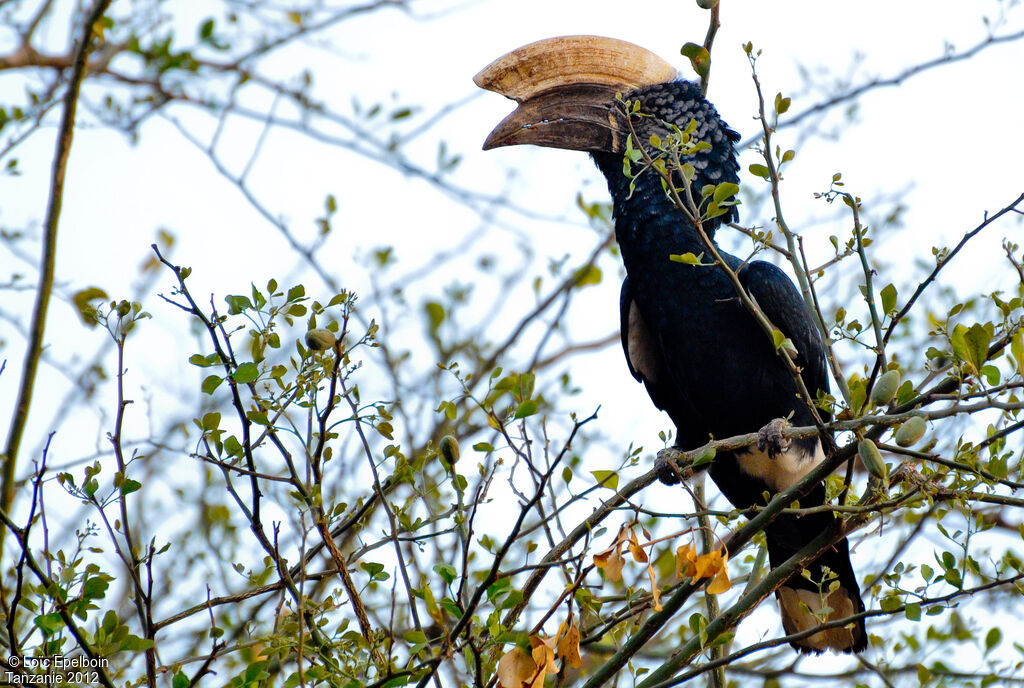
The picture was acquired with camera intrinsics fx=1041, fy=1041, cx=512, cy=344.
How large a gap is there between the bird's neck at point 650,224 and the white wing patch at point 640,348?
0.20m

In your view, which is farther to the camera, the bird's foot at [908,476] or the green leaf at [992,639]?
the green leaf at [992,639]

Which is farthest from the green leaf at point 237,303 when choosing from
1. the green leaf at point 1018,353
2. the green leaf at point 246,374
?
the green leaf at point 1018,353

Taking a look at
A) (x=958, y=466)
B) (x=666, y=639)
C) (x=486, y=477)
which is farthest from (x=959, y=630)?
(x=486, y=477)

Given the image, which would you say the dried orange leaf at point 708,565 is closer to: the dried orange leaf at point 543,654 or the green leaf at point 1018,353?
Answer: the dried orange leaf at point 543,654

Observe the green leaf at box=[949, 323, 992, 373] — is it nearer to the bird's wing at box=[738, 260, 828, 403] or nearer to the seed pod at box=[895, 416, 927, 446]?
the seed pod at box=[895, 416, 927, 446]

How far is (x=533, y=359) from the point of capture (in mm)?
3957

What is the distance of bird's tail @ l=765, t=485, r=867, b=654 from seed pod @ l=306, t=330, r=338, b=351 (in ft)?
5.50

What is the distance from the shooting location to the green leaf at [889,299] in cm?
202

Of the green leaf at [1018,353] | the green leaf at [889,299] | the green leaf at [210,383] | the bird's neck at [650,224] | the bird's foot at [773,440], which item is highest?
the bird's neck at [650,224]

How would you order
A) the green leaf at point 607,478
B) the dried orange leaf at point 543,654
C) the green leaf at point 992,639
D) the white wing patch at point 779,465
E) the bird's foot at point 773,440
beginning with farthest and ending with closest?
the white wing patch at point 779,465 → the bird's foot at point 773,440 → the green leaf at point 992,639 → the green leaf at point 607,478 → the dried orange leaf at point 543,654

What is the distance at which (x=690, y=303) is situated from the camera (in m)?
3.45

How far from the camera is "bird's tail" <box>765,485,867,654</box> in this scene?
3.28 m

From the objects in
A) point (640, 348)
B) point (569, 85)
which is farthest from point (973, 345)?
point (569, 85)

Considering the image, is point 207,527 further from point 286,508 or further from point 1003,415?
point 1003,415
